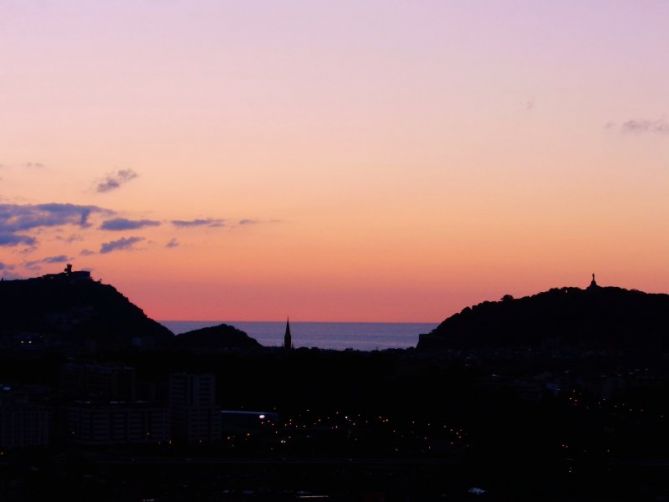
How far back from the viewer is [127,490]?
38.4 metres

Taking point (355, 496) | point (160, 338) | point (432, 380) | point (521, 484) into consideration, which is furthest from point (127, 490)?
point (160, 338)

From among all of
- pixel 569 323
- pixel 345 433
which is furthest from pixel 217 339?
pixel 345 433

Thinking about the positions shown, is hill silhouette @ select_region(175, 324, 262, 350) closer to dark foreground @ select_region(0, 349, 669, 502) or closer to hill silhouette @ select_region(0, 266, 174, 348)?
hill silhouette @ select_region(0, 266, 174, 348)

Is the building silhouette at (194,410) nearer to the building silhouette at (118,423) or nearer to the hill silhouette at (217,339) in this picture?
the building silhouette at (118,423)

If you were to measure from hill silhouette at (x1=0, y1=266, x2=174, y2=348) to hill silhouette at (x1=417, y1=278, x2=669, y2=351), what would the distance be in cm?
2482

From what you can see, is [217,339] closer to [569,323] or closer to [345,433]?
[569,323]

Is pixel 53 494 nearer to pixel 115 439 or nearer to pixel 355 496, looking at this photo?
pixel 355 496

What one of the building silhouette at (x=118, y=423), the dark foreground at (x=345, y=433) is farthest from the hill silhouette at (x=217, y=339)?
the building silhouette at (x=118, y=423)

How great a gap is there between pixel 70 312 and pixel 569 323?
138 feet

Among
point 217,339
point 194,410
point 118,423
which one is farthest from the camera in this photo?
point 217,339

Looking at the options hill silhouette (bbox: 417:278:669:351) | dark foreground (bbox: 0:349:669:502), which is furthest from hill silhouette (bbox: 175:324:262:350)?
dark foreground (bbox: 0:349:669:502)

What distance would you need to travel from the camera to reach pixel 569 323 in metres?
119

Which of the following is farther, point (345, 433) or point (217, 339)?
point (217, 339)

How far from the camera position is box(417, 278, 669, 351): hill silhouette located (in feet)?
377
